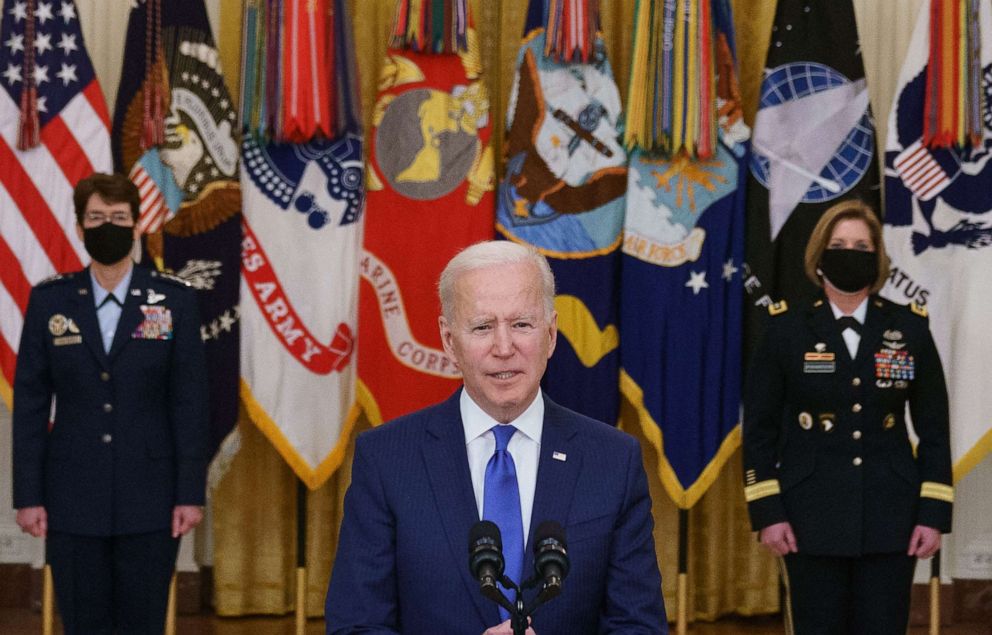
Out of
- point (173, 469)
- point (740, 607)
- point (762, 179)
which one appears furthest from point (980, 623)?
point (173, 469)

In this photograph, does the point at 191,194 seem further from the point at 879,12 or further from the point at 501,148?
the point at 879,12

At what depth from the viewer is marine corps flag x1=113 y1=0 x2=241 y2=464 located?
464cm

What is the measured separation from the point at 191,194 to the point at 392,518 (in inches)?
119

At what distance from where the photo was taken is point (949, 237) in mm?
4633

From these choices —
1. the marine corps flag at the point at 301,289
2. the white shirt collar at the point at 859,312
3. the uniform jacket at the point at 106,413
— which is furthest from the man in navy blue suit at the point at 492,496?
the marine corps flag at the point at 301,289

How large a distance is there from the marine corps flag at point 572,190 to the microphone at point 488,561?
10.2 ft

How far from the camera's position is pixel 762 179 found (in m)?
4.70

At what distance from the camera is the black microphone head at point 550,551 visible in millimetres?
1544

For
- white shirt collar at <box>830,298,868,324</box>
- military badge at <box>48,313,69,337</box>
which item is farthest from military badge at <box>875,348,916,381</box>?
military badge at <box>48,313,69,337</box>

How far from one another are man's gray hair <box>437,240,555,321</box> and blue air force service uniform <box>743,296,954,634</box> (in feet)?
5.62

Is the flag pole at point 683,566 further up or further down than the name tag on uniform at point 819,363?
further down

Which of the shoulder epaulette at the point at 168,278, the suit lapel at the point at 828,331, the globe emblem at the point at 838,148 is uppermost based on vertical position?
the globe emblem at the point at 838,148

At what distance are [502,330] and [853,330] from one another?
74.4 inches

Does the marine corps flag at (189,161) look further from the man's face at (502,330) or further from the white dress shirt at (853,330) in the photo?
the man's face at (502,330)
